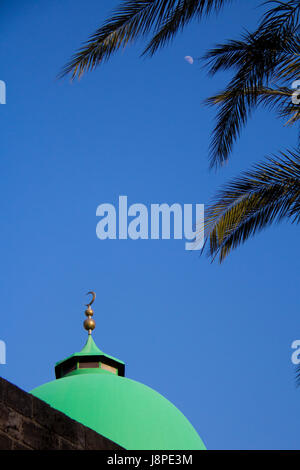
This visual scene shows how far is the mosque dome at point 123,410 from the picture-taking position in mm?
15312

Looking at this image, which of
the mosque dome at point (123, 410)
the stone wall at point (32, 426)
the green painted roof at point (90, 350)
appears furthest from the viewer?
the green painted roof at point (90, 350)

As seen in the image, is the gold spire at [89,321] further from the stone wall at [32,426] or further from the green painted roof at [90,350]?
the stone wall at [32,426]

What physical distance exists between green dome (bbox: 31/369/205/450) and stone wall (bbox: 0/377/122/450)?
9281 mm

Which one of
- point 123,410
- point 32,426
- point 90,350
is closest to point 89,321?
point 90,350

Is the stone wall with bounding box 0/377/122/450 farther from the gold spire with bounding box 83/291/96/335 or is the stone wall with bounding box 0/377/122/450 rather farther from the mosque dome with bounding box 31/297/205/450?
the gold spire with bounding box 83/291/96/335

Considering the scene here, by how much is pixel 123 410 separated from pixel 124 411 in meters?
0.03

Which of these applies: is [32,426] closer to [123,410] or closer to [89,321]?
[123,410]

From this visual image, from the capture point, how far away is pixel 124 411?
51.7ft

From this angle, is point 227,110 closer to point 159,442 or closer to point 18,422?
point 18,422

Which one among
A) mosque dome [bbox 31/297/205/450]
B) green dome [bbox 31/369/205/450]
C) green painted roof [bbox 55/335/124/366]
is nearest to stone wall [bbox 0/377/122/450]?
mosque dome [bbox 31/297/205/450]

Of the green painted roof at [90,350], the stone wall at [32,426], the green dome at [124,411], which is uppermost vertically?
the green painted roof at [90,350]

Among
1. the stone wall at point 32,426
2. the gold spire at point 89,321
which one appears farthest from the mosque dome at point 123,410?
the stone wall at point 32,426

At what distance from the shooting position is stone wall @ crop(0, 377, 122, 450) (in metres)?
5.47

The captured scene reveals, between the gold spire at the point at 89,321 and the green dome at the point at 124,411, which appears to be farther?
the gold spire at the point at 89,321
